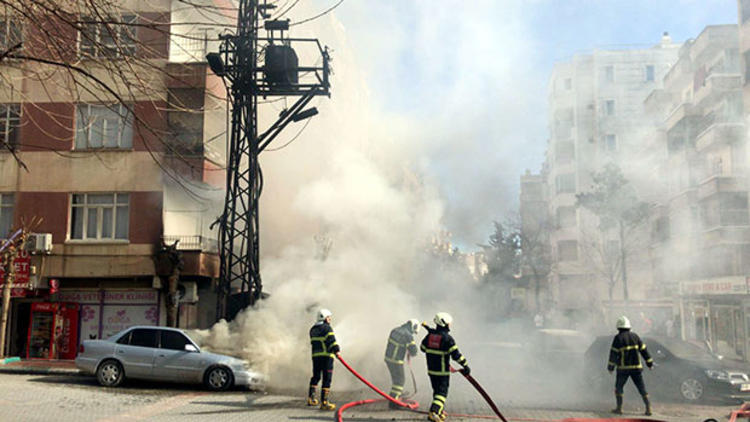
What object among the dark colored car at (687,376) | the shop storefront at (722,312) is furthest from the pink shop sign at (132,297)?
the shop storefront at (722,312)

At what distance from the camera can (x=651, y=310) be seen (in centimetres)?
3619

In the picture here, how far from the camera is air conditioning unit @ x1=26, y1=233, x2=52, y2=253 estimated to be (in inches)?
813

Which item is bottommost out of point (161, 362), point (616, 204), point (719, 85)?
point (161, 362)

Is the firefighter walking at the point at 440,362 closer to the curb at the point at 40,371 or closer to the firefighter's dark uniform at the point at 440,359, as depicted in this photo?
the firefighter's dark uniform at the point at 440,359

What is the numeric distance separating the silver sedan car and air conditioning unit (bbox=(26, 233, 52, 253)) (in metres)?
8.32

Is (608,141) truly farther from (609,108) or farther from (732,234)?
(732,234)

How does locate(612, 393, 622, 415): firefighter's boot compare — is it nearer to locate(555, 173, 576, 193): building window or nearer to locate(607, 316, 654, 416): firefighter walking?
locate(607, 316, 654, 416): firefighter walking

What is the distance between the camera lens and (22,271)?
20469 mm

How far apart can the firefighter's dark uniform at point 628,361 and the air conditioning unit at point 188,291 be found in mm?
14061

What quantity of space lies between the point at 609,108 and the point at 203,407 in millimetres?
45729

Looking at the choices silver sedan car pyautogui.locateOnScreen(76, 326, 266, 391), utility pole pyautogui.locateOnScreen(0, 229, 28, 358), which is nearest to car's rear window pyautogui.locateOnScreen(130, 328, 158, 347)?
silver sedan car pyautogui.locateOnScreen(76, 326, 266, 391)

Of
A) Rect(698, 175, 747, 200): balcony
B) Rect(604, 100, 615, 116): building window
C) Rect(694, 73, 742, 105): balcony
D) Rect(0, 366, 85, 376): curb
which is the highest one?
Rect(604, 100, 615, 116): building window

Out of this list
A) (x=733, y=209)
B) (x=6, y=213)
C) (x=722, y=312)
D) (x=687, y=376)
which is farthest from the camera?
(x=733, y=209)

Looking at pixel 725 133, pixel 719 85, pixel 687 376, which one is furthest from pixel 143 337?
pixel 719 85
